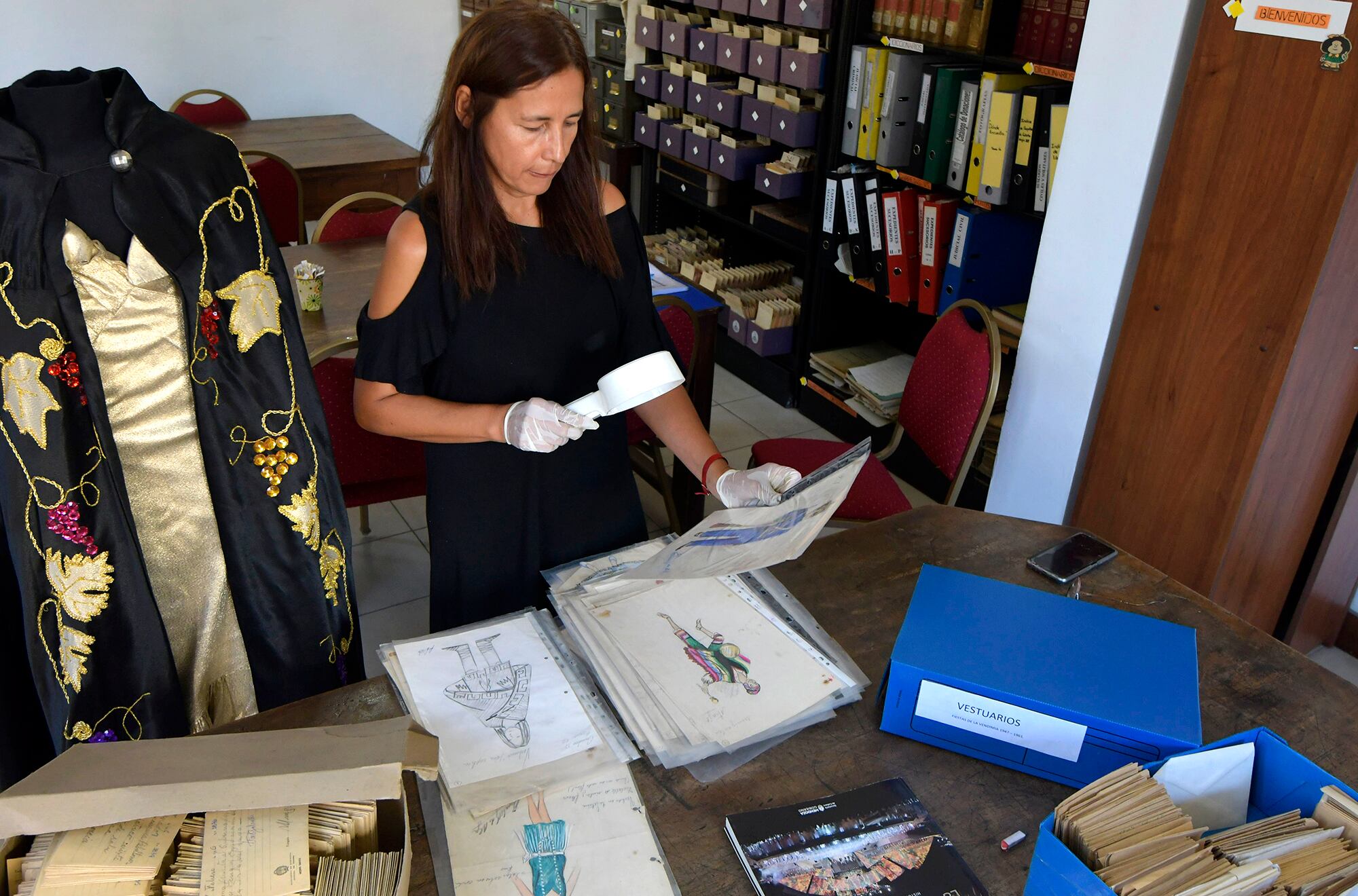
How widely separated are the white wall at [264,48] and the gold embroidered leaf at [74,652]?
3831mm

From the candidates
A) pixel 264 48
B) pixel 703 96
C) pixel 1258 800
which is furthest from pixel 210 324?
pixel 264 48

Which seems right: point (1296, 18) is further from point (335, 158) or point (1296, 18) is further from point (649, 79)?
point (335, 158)

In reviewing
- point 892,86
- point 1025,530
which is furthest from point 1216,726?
point 892,86

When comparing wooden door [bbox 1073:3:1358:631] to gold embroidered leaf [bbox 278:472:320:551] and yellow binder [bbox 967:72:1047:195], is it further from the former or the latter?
gold embroidered leaf [bbox 278:472:320:551]

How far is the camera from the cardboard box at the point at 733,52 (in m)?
3.75

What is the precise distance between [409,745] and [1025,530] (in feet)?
3.71

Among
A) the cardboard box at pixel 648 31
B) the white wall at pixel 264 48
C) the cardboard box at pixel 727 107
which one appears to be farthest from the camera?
the white wall at pixel 264 48

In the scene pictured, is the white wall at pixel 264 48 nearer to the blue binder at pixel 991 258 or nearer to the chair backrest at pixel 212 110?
the chair backrest at pixel 212 110

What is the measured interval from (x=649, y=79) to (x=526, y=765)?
12.4ft

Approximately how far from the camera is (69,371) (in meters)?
1.19

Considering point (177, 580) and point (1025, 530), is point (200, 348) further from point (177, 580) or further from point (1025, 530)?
point (1025, 530)

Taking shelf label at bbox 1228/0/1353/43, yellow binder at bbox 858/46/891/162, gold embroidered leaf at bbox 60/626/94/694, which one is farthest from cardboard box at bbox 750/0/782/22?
gold embroidered leaf at bbox 60/626/94/694

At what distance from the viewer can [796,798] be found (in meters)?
1.12

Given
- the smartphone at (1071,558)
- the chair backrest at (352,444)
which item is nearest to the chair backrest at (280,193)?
the chair backrest at (352,444)
